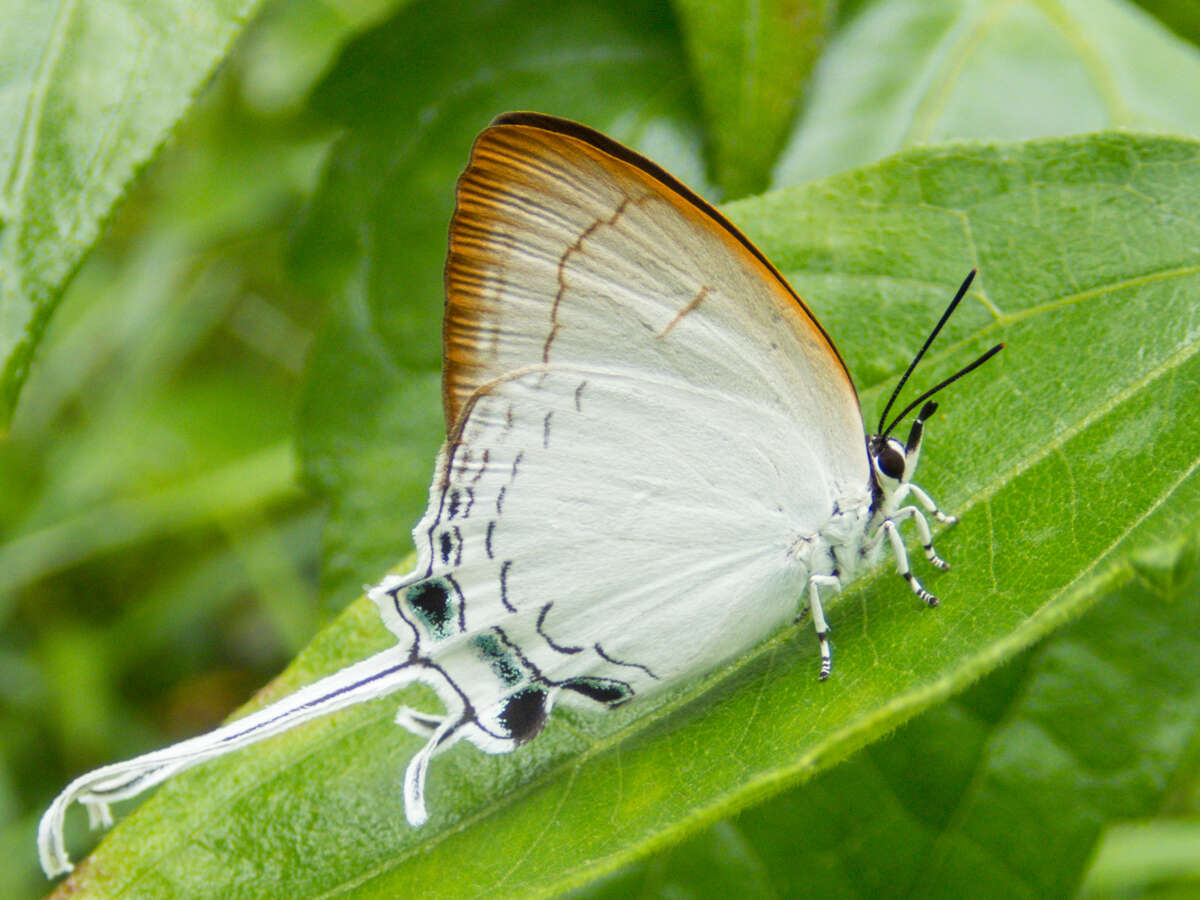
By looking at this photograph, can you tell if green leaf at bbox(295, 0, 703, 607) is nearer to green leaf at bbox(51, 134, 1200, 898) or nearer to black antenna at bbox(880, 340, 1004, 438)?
green leaf at bbox(51, 134, 1200, 898)

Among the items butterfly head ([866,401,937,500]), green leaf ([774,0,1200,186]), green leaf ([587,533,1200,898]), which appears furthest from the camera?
green leaf ([774,0,1200,186])

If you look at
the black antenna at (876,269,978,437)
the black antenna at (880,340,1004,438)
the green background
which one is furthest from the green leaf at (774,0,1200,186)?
the black antenna at (880,340,1004,438)

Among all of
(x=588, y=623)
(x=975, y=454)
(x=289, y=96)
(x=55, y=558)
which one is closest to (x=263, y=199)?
(x=289, y=96)

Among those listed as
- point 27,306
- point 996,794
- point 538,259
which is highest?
point 27,306

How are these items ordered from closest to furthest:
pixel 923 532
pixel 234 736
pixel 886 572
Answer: pixel 234 736 < pixel 923 532 < pixel 886 572

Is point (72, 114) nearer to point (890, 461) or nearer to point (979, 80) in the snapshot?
point (890, 461)

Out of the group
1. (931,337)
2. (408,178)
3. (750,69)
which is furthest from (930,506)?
(408,178)

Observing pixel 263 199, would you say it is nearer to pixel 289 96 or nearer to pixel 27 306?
pixel 289 96
